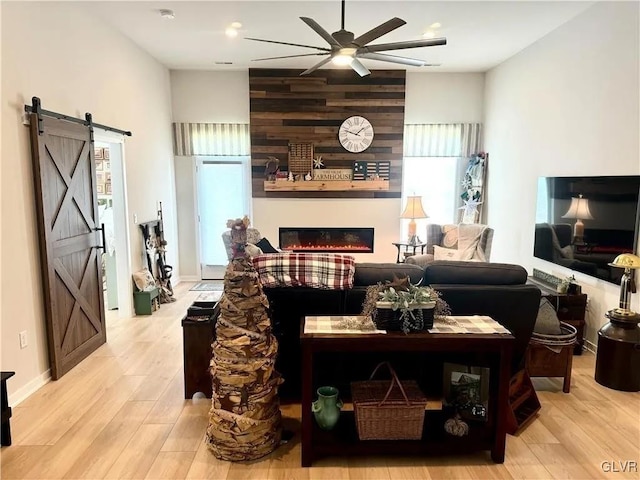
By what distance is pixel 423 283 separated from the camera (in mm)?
2797

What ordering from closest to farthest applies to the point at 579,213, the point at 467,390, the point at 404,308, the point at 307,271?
the point at 404,308, the point at 467,390, the point at 307,271, the point at 579,213

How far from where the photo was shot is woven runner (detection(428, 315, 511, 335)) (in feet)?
7.43

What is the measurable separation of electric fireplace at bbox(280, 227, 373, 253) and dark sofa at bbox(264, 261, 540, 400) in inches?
150

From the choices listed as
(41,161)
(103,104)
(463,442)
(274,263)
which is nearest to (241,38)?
(103,104)

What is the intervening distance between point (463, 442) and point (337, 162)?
Result: 188 inches

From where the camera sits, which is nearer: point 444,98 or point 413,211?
point 413,211

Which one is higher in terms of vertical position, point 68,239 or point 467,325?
point 68,239

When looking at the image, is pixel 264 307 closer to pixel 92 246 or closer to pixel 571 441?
pixel 571 441

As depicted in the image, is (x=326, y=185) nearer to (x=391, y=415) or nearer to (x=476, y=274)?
(x=476, y=274)

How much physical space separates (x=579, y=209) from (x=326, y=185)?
3.38 meters

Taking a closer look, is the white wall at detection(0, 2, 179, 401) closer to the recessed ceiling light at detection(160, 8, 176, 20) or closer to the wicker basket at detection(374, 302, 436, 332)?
the recessed ceiling light at detection(160, 8, 176, 20)

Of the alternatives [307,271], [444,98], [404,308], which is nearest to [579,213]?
[404,308]

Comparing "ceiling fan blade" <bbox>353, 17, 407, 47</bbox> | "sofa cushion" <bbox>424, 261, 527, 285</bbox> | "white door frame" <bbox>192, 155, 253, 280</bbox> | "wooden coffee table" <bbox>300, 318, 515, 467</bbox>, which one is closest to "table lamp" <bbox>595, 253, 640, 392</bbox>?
"sofa cushion" <bbox>424, 261, 527, 285</bbox>

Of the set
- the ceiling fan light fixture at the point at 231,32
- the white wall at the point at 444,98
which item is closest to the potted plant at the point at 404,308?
the ceiling fan light fixture at the point at 231,32
